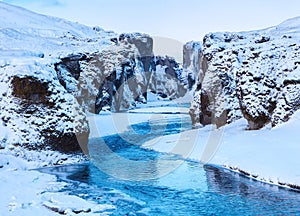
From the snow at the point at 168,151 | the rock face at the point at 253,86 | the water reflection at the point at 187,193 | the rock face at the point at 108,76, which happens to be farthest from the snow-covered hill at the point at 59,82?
the rock face at the point at 253,86

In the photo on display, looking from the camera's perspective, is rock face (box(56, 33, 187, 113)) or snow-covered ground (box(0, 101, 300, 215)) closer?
snow-covered ground (box(0, 101, 300, 215))

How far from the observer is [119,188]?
Result: 70.6 feet

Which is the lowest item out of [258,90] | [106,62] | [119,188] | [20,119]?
[119,188]

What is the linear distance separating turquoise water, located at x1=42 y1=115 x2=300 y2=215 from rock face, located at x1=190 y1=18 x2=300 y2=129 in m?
8.71

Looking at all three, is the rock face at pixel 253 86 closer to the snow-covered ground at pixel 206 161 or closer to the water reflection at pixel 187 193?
the snow-covered ground at pixel 206 161

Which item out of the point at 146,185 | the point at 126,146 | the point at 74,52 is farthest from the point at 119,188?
the point at 74,52

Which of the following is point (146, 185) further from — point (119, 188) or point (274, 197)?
point (274, 197)

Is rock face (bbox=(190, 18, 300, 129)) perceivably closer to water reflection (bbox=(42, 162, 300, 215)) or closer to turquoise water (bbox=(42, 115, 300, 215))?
turquoise water (bbox=(42, 115, 300, 215))

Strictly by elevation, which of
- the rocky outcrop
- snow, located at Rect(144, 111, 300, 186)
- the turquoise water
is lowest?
the turquoise water

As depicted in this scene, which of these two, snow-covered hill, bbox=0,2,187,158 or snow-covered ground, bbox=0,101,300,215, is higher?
snow-covered hill, bbox=0,2,187,158

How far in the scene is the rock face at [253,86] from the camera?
31125 millimetres

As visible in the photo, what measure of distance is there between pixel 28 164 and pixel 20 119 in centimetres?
398

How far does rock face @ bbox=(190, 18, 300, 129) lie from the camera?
31.1m

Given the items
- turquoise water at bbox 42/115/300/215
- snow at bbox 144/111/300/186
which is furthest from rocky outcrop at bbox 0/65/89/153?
snow at bbox 144/111/300/186
